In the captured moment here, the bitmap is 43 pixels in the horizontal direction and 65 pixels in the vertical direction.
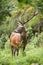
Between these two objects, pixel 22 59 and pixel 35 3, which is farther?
pixel 22 59

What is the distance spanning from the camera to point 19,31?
11.0 feet

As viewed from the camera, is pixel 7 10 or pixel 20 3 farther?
pixel 7 10

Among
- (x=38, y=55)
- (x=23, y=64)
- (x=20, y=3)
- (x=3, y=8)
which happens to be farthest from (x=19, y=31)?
(x=20, y=3)

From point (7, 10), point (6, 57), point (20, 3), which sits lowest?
point (6, 57)

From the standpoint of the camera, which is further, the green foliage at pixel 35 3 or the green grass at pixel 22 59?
the green grass at pixel 22 59

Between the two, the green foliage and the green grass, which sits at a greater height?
the green foliage

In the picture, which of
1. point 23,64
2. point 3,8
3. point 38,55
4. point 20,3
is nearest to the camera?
point 20,3

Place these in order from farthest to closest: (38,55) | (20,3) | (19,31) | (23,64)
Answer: (38,55) < (23,64) < (19,31) < (20,3)

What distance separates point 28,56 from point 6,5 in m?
1.33

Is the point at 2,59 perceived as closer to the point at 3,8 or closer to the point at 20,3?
the point at 3,8

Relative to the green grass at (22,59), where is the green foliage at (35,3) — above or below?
above

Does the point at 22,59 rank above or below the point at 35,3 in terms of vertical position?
below

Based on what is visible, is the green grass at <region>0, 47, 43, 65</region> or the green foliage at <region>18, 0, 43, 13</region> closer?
the green foliage at <region>18, 0, 43, 13</region>

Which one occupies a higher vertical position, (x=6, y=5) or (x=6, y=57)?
(x=6, y=5)
